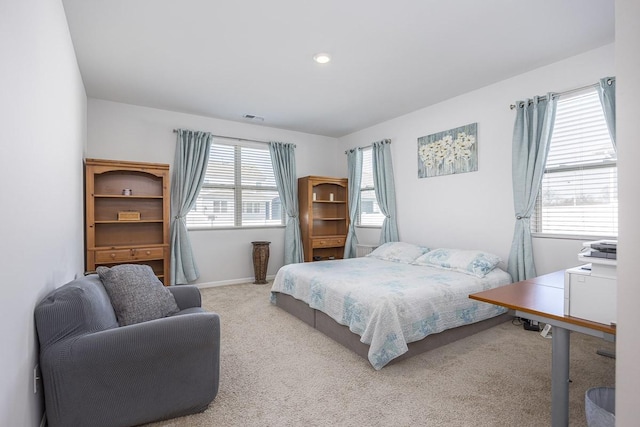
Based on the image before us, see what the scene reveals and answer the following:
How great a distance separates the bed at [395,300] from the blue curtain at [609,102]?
1515mm

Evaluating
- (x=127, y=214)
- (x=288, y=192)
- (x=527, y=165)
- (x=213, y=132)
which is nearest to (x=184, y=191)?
(x=127, y=214)

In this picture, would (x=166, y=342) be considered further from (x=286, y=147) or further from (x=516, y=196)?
(x=286, y=147)

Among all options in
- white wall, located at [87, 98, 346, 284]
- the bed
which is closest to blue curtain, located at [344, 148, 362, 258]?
white wall, located at [87, 98, 346, 284]

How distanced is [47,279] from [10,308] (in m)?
0.71

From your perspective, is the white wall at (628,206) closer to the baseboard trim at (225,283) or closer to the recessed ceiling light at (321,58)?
the recessed ceiling light at (321,58)

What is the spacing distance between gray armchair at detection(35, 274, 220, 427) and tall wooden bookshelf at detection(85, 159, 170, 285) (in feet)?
7.35

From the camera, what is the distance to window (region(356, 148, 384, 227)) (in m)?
5.40

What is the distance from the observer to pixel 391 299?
7.93ft

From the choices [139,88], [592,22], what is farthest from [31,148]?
[592,22]

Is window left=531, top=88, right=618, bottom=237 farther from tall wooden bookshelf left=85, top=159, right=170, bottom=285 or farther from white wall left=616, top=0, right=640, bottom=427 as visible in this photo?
tall wooden bookshelf left=85, top=159, right=170, bottom=285

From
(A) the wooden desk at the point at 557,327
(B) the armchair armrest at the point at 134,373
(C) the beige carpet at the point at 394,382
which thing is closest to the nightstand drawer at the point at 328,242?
(C) the beige carpet at the point at 394,382

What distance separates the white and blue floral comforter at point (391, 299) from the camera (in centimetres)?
232

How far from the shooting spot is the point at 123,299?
204 cm

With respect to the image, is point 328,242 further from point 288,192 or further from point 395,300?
point 395,300
